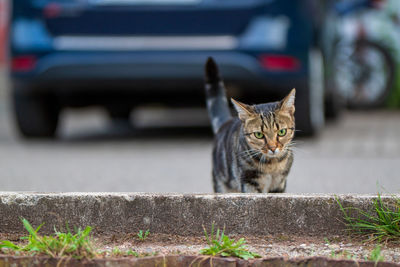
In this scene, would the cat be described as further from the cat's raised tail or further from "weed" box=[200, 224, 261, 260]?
"weed" box=[200, 224, 261, 260]

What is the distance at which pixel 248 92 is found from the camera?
7.57 meters

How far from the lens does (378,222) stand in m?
3.26

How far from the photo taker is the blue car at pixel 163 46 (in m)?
7.02

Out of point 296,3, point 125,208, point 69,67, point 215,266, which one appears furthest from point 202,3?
point 215,266

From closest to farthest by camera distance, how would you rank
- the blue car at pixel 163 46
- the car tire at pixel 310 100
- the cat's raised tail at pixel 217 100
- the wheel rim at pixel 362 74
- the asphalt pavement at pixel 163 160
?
the cat's raised tail at pixel 217 100
the asphalt pavement at pixel 163 160
the blue car at pixel 163 46
the car tire at pixel 310 100
the wheel rim at pixel 362 74

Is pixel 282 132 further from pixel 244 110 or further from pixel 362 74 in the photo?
pixel 362 74

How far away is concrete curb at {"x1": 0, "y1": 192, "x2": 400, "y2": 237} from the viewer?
3.28 m

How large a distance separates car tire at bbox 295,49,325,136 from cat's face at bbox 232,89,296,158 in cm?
326

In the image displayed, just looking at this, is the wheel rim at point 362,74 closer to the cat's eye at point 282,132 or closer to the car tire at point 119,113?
the car tire at point 119,113

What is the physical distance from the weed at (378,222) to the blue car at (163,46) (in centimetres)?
381

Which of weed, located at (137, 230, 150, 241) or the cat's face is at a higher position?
the cat's face

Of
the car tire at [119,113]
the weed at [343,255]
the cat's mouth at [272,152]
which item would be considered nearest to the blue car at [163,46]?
the car tire at [119,113]

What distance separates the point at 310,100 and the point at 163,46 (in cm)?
145

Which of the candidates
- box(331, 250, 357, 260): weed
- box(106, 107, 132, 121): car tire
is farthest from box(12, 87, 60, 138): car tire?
box(331, 250, 357, 260): weed
